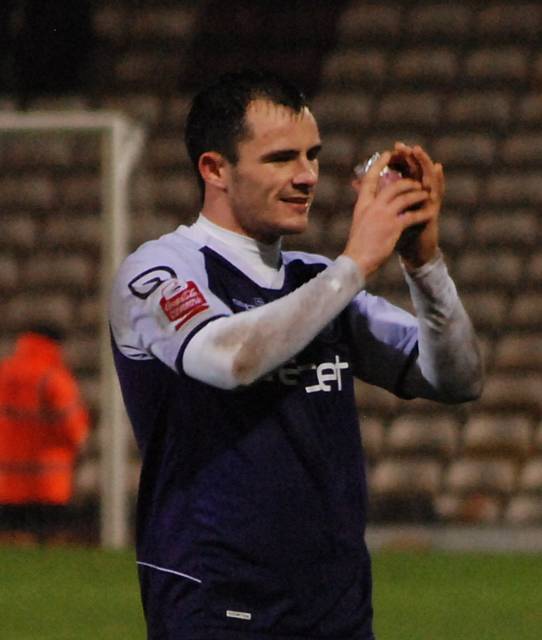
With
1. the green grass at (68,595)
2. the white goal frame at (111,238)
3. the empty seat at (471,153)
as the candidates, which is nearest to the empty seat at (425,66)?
the empty seat at (471,153)

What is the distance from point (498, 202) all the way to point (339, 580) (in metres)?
9.86

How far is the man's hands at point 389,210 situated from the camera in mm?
2420

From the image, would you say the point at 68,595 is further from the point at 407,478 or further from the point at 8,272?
the point at 8,272

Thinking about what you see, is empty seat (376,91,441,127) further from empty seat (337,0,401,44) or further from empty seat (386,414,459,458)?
empty seat (386,414,459,458)

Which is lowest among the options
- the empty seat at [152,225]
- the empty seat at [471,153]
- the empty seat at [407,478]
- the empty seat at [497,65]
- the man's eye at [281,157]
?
the empty seat at [407,478]

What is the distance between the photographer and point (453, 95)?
12461mm

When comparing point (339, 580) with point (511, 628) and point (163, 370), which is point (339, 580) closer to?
point (163, 370)

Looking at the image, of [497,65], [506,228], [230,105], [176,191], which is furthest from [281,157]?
[176,191]

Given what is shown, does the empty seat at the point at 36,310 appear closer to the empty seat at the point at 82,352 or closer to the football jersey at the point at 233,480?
the empty seat at the point at 82,352

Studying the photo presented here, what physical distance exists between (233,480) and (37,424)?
715cm

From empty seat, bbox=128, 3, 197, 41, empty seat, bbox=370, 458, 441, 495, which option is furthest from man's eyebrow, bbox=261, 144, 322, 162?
empty seat, bbox=128, 3, 197, 41

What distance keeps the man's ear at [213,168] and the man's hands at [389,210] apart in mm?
213

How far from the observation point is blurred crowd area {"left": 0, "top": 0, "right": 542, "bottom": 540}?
37.7 feet

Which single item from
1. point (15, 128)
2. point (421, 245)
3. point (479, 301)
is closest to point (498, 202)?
point (479, 301)
